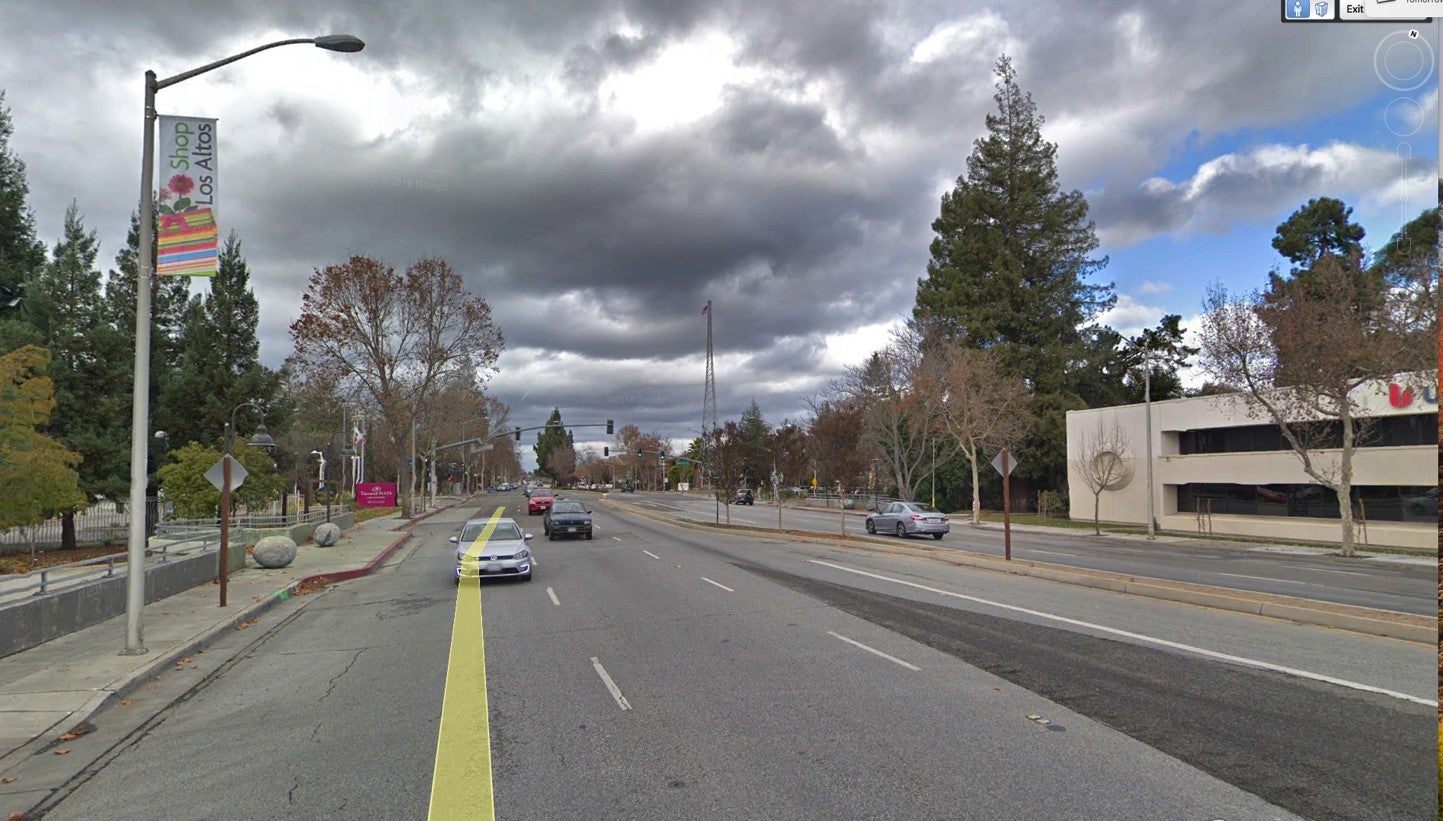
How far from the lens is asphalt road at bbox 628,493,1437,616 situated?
17.5m

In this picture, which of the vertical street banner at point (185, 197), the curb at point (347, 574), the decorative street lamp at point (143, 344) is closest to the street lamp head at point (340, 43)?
the decorative street lamp at point (143, 344)

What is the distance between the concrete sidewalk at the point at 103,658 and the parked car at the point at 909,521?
2310 centimetres

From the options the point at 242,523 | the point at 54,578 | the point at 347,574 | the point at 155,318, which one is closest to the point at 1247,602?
the point at 54,578

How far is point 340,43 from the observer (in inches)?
455

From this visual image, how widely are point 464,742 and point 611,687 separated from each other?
2044mm

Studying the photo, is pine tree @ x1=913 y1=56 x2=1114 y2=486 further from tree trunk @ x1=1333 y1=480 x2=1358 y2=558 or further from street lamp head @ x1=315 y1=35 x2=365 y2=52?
street lamp head @ x1=315 y1=35 x2=365 y2=52

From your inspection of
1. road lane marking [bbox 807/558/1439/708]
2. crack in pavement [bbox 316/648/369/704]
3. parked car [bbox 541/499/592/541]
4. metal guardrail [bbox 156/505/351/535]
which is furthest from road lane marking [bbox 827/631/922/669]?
parked car [bbox 541/499/592/541]

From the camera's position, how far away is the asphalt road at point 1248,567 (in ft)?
57.6

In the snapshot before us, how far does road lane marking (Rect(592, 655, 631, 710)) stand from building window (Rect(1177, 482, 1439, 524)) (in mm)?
35591

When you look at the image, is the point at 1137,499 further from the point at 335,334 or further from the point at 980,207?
the point at 335,334

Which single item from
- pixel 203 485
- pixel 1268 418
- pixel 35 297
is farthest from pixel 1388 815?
pixel 35 297

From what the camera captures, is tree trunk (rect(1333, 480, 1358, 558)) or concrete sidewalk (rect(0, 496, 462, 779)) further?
tree trunk (rect(1333, 480, 1358, 558))

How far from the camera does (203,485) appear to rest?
2839cm

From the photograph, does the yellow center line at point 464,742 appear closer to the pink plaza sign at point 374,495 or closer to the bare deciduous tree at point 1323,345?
the bare deciduous tree at point 1323,345
